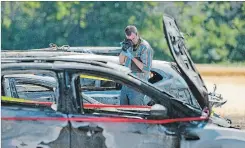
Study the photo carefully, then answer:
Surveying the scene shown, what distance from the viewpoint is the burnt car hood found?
6332 mm

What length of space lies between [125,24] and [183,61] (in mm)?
21692

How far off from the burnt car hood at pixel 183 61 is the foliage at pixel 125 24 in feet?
69.0

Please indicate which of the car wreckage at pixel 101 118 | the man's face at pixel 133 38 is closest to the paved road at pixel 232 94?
the man's face at pixel 133 38

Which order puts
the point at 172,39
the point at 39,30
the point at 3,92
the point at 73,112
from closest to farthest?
1. the point at 73,112
2. the point at 172,39
3. the point at 3,92
4. the point at 39,30

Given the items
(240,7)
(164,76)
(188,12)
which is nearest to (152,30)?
(188,12)

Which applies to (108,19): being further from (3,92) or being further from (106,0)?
(3,92)

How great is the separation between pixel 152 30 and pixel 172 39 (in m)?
21.7

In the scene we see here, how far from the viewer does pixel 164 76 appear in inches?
356

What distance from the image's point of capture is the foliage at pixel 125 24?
2781 cm

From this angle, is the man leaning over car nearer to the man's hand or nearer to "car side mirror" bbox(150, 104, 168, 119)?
the man's hand

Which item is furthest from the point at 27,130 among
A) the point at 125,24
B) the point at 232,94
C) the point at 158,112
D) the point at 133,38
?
the point at 125,24

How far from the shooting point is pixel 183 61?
650cm

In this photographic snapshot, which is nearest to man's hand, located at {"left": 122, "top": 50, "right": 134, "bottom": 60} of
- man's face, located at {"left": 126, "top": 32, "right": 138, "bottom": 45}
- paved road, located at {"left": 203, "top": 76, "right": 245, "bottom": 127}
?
man's face, located at {"left": 126, "top": 32, "right": 138, "bottom": 45}

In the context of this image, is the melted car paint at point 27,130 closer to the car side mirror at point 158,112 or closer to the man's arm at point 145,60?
the car side mirror at point 158,112
